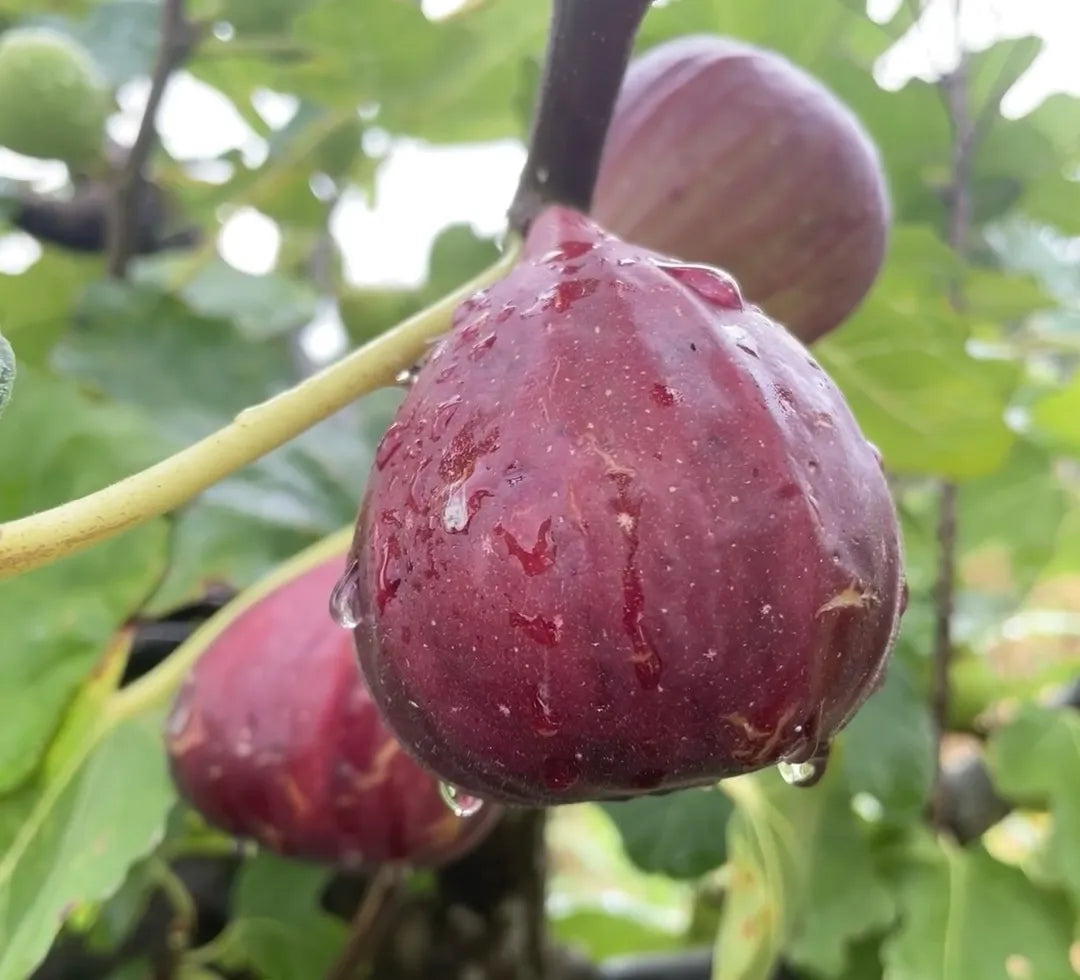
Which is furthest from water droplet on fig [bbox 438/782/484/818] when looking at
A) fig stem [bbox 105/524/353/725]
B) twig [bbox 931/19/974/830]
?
twig [bbox 931/19/974/830]

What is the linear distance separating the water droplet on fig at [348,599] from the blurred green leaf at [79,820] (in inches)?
6.8

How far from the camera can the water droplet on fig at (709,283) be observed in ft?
0.77

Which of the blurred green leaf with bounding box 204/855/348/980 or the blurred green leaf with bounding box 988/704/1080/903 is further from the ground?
the blurred green leaf with bounding box 988/704/1080/903

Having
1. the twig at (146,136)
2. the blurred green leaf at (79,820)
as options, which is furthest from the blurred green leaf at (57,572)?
the twig at (146,136)

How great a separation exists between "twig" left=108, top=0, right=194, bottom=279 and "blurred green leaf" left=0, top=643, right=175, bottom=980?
260 millimetres

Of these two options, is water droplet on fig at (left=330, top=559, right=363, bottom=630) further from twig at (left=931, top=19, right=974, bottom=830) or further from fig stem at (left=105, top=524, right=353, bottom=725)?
twig at (left=931, top=19, right=974, bottom=830)

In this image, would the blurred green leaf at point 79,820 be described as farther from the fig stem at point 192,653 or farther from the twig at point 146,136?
the twig at point 146,136

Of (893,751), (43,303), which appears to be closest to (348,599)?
(893,751)

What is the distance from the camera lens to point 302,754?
0.38 metres

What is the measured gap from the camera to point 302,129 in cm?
75

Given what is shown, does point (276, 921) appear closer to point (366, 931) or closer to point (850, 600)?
point (366, 931)

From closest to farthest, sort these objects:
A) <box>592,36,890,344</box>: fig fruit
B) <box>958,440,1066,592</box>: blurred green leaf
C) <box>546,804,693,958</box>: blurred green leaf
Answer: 1. <box>592,36,890,344</box>: fig fruit
2. <box>958,440,1066,592</box>: blurred green leaf
3. <box>546,804,693,958</box>: blurred green leaf

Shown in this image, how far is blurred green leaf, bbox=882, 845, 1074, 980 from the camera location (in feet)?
1.67

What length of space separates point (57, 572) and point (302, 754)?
17 cm
